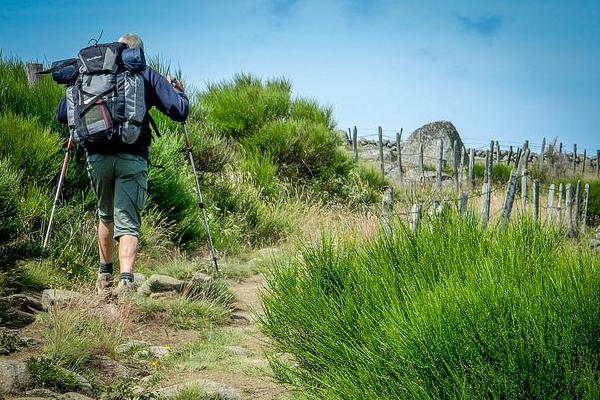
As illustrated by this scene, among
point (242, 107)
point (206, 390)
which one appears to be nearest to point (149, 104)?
point (206, 390)

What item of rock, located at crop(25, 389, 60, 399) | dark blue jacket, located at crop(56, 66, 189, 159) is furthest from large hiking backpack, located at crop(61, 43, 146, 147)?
rock, located at crop(25, 389, 60, 399)

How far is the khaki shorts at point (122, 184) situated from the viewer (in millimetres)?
6023

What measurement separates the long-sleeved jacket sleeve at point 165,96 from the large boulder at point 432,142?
2125 cm

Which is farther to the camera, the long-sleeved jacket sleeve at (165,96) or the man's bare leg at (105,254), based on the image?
the man's bare leg at (105,254)

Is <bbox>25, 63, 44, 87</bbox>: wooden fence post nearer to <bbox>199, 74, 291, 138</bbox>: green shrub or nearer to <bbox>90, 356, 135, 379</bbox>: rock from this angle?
<bbox>199, 74, 291, 138</bbox>: green shrub

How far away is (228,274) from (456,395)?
5602 millimetres

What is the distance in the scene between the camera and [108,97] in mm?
5887

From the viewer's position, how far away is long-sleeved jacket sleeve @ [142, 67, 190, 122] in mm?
6062

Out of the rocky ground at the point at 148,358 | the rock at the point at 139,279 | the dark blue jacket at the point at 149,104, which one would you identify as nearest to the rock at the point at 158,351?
the rocky ground at the point at 148,358

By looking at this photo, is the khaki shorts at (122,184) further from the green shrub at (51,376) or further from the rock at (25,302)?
the green shrub at (51,376)

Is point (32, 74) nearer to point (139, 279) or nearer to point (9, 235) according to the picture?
point (139, 279)

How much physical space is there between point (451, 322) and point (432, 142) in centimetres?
2438

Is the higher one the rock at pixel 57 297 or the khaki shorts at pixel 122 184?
the khaki shorts at pixel 122 184

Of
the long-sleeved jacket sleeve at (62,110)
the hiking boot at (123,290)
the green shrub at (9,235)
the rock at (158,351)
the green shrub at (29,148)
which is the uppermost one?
the long-sleeved jacket sleeve at (62,110)
